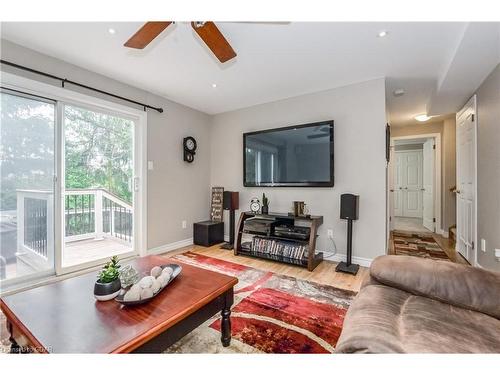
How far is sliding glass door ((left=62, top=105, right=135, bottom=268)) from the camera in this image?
269cm

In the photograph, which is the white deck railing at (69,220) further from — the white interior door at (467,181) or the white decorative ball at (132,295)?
the white interior door at (467,181)

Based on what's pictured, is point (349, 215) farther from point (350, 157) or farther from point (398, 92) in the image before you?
point (398, 92)

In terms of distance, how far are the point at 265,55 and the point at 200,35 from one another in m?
0.96

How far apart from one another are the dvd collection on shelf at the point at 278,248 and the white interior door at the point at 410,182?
5.40 m

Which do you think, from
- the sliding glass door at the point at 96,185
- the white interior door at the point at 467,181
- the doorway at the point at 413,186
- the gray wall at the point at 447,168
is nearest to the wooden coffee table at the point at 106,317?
the sliding glass door at the point at 96,185

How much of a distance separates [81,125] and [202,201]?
2056mm

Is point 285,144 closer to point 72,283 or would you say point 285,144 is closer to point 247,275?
point 247,275

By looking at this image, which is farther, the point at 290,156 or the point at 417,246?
the point at 417,246

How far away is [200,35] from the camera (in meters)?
1.56

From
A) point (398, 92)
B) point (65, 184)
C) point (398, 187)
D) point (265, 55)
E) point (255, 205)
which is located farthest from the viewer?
point (398, 187)

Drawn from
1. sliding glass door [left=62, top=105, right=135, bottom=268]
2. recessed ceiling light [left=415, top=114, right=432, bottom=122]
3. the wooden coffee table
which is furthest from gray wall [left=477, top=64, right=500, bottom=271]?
sliding glass door [left=62, top=105, right=135, bottom=268]

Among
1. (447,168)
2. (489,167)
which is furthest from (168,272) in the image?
(447,168)

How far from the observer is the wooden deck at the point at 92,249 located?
289cm

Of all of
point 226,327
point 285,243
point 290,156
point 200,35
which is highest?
point 200,35
